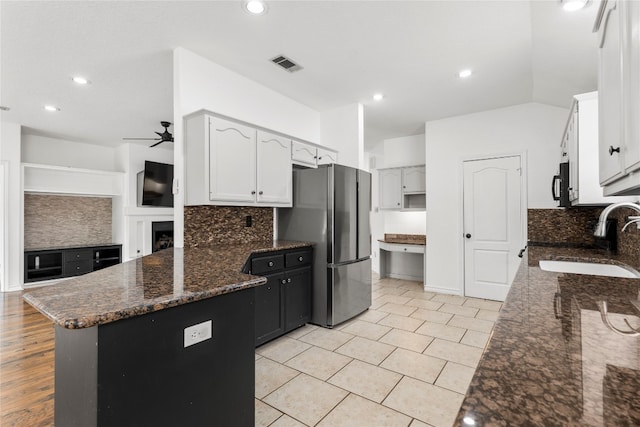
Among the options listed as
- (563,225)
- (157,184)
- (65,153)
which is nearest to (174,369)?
(563,225)

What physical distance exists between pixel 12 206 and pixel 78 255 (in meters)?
1.26

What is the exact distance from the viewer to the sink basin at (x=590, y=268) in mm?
1775

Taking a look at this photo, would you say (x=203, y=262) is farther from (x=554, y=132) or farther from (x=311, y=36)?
(x=554, y=132)

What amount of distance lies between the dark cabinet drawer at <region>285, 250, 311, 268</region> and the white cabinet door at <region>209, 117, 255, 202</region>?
69 cm

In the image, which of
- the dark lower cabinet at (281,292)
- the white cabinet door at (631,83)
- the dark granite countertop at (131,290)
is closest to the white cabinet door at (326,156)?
the dark lower cabinet at (281,292)

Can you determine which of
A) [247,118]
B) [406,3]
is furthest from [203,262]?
[406,3]

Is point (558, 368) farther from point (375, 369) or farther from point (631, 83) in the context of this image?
point (375, 369)

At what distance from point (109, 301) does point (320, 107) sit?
3.72 m

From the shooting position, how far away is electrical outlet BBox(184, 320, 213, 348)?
1190 millimetres

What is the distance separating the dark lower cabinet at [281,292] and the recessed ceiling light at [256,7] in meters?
1.92

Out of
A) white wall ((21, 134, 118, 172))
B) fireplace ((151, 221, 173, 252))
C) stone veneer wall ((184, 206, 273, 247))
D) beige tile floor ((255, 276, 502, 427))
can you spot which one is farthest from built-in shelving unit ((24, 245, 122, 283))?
beige tile floor ((255, 276, 502, 427))

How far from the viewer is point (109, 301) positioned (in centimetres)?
108

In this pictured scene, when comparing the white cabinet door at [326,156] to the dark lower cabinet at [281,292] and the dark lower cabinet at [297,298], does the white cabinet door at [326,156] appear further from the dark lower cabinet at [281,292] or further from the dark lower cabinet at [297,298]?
the dark lower cabinet at [297,298]

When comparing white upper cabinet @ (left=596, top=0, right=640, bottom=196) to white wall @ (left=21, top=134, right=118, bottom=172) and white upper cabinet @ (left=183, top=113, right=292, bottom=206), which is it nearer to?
white upper cabinet @ (left=183, top=113, right=292, bottom=206)
